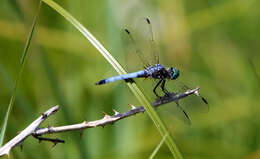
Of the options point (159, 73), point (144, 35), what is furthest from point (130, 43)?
point (159, 73)

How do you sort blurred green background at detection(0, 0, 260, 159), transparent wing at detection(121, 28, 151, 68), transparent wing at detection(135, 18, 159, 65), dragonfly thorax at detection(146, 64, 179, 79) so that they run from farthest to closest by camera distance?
1. blurred green background at detection(0, 0, 260, 159)
2. transparent wing at detection(135, 18, 159, 65)
3. transparent wing at detection(121, 28, 151, 68)
4. dragonfly thorax at detection(146, 64, 179, 79)

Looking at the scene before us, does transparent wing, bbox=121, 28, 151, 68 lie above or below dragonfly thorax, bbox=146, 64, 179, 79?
above

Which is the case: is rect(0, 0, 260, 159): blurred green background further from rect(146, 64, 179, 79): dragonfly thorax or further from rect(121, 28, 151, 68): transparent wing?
rect(146, 64, 179, 79): dragonfly thorax

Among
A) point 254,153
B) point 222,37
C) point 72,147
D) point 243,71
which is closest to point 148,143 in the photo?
point 72,147

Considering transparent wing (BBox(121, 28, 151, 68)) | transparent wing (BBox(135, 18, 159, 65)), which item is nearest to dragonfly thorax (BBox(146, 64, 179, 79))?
transparent wing (BBox(121, 28, 151, 68))

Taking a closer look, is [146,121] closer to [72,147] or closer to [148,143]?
[148,143]

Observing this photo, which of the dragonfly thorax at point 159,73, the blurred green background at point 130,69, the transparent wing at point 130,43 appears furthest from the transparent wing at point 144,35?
the dragonfly thorax at point 159,73

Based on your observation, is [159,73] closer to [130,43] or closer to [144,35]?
[144,35]

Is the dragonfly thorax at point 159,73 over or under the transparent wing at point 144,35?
under

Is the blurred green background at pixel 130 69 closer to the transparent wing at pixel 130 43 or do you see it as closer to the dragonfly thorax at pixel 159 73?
the transparent wing at pixel 130 43

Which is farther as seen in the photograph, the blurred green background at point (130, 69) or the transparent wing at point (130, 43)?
the blurred green background at point (130, 69)
